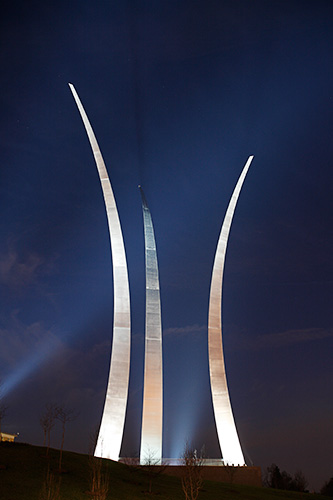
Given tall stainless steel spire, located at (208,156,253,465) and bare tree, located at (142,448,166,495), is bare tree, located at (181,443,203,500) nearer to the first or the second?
bare tree, located at (142,448,166,495)

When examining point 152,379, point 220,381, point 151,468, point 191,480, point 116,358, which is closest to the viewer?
point 191,480

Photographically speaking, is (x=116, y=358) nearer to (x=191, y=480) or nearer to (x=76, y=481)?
(x=76, y=481)

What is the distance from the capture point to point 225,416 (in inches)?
1070

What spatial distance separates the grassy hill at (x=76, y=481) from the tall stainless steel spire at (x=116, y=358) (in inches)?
88.3

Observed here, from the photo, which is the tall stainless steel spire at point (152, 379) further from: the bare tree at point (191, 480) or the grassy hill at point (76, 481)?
the bare tree at point (191, 480)

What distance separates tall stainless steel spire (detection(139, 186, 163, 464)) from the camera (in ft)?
81.0

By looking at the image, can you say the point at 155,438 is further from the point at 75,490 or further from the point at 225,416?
the point at 75,490

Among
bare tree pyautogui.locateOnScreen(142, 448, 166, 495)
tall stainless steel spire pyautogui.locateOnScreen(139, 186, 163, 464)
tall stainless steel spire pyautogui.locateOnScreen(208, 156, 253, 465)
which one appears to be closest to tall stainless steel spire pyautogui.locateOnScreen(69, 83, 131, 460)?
tall stainless steel spire pyautogui.locateOnScreen(139, 186, 163, 464)

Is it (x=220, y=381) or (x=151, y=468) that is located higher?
(x=220, y=381)

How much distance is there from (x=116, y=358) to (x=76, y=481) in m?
9.24

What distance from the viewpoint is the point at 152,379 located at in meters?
26.0

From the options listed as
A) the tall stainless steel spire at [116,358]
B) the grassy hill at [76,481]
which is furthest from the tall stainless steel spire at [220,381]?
the tall stainless steel spire at [116,358]

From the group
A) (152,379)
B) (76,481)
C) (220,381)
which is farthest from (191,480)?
(220,381)

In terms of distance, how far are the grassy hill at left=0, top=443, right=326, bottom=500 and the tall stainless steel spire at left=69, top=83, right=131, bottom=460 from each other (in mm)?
2242
